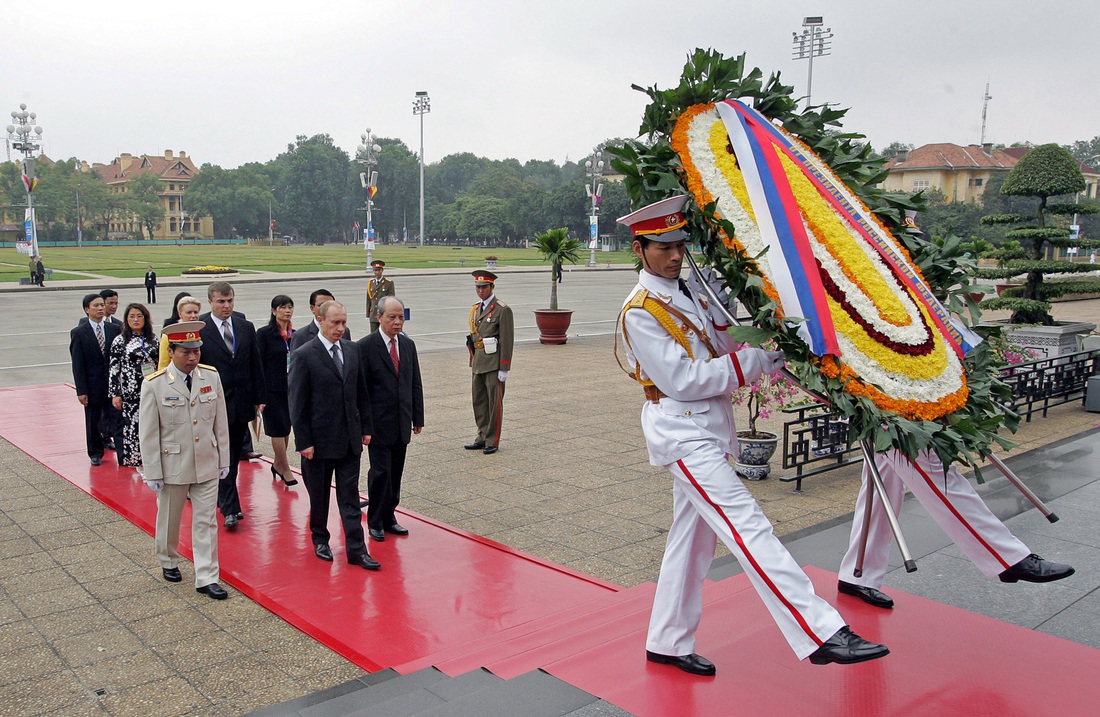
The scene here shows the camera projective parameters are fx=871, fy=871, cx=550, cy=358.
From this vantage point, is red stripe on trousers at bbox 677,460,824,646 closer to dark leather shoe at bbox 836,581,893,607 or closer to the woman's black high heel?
dark leather shoe at bbox 836,581,893,607

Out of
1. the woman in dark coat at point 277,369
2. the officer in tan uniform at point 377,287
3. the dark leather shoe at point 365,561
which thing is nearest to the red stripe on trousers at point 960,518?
the dark leather shoe at point 365,561

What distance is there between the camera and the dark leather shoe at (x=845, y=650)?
317 cm

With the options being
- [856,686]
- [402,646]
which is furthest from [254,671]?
[856,686]

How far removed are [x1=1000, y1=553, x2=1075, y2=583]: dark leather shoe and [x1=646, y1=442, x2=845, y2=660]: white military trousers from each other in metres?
1.11

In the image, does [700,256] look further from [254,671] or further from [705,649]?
[254,671]

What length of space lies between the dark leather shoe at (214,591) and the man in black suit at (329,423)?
0.75 meters

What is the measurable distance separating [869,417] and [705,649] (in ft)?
4.55

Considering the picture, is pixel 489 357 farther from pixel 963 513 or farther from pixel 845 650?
pixel 845 650

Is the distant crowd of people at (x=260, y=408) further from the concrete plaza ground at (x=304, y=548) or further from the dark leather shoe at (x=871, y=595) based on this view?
the dark leather shoe at (x=871, y=595)

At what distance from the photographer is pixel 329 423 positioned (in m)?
5.87

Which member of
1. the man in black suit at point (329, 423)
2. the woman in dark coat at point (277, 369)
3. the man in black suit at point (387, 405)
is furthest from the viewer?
the woman in dark coat at point (277, 369)

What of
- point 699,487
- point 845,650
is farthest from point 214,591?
point 845,650

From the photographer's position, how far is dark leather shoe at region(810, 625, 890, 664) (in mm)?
3174

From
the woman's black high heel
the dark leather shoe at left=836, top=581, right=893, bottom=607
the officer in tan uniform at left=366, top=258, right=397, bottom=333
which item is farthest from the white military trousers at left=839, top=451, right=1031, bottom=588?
the officer in tan uniform at left=366, top=258, right=397, bottom=333
